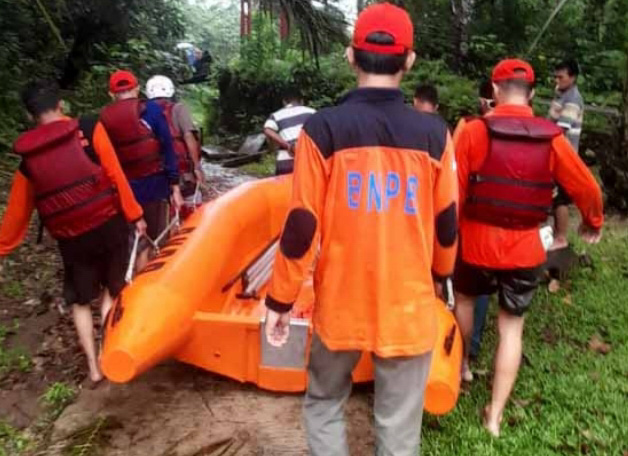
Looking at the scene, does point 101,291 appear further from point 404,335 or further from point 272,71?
point 272,71

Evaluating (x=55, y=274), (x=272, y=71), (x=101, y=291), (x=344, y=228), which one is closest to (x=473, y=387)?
(x=344, y=228)

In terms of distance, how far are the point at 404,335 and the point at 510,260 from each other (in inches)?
44.9

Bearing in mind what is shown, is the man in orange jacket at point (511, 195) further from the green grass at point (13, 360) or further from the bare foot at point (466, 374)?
the green grass at point (13, 360)

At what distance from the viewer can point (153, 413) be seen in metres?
3.73

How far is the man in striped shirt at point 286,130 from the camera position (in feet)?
21.7

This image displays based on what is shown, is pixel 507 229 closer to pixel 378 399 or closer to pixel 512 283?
pixel 512 283

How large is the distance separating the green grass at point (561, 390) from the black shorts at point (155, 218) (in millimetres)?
2490

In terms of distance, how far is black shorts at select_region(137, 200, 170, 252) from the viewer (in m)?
5.28

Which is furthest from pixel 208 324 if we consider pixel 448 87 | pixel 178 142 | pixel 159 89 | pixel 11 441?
pixel 448 87

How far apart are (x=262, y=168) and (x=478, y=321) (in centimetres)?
866

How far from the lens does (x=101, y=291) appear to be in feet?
14.7

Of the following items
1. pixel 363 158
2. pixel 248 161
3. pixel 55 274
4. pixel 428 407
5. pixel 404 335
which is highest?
pixel 363 158

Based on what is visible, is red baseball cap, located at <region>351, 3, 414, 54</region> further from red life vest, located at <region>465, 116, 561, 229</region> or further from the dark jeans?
the dark jeans

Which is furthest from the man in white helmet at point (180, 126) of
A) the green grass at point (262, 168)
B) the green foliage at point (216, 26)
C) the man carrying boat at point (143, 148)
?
the green foliage at point (216, 26)
